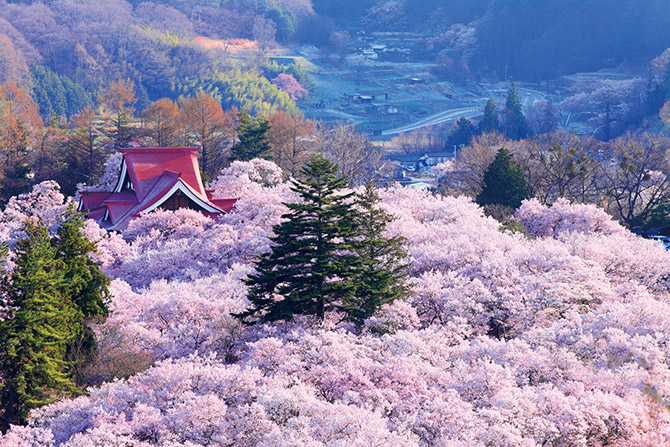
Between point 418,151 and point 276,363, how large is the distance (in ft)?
371

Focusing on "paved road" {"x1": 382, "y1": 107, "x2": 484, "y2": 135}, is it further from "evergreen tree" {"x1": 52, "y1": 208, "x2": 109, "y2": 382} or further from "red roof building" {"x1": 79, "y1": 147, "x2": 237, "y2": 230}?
"evergreen tree" {"x1": 52, "y1": 208, "x2": 109, "y2": 382}

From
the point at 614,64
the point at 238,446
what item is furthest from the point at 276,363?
the point at 614,64

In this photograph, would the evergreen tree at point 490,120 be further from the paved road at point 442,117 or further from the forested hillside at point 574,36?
the forested hillside at point 574,36

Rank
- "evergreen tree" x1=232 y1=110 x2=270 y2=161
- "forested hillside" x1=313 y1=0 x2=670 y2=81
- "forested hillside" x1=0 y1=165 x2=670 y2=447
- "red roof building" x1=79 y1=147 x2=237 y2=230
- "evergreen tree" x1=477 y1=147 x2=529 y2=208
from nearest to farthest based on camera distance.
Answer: "forested hillside" x1=0 y1=165 x2=670 y2=447, "red roof building" x1=79 y1=147 x2=237 y2=230, "evergreen tree" x1=477 y1=147 x2=529 y2=208, "evergreen tree" x1=232 y1=110 x2=270 y2=161, "forested hillside" x1=313 y1=0 x2=670 y2=81

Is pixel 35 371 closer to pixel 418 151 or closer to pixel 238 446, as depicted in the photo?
pixel 238 446

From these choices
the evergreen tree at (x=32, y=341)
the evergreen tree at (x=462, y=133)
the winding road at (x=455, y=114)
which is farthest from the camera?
the winding road at (x=455, y=114)

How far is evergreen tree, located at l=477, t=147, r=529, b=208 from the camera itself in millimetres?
49778

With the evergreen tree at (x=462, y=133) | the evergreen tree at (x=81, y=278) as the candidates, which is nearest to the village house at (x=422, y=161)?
the evergreen tree at (x=462, y=133)

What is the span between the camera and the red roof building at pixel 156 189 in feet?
139

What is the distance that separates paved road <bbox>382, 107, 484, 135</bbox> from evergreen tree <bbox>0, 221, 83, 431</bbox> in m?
141

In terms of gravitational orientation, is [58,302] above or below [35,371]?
above

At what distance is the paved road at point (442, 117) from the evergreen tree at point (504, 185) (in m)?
110

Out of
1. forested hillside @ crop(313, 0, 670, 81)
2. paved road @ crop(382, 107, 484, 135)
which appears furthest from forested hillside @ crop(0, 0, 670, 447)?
forested hillside @ crop(313, 0, 670, 81)

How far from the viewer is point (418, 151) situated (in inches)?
5157
